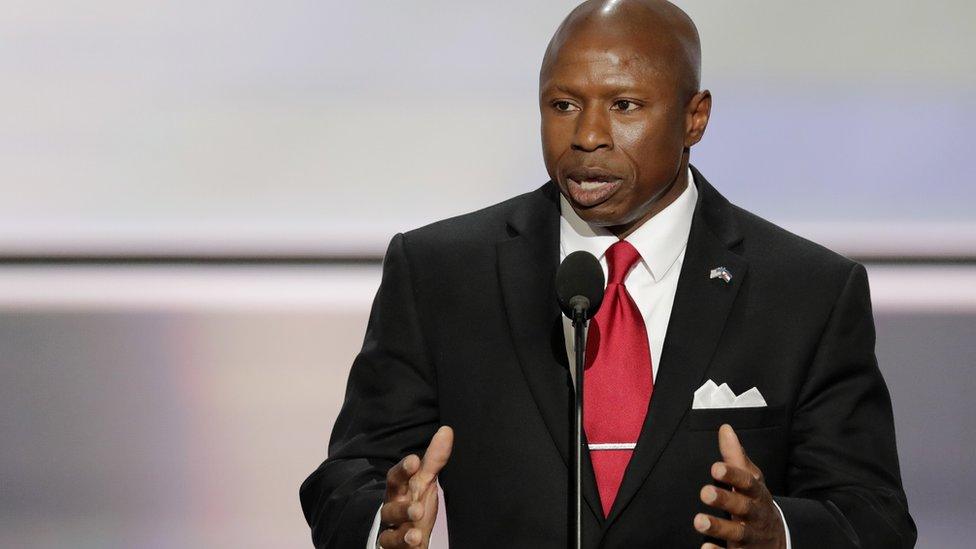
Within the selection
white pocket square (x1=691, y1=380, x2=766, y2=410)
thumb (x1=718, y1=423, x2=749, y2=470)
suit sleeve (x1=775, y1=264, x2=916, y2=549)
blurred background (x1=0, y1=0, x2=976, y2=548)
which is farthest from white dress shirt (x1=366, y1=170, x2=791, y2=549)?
blurred background (x1=0, y1=0, x2=976, y2=548)

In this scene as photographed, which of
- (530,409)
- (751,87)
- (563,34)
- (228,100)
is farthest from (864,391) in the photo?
(228,100)

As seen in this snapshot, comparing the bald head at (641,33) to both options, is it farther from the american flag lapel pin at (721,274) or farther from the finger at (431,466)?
the finger at (431,466)

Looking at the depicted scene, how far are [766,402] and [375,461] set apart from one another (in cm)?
52

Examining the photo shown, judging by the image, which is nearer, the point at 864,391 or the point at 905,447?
the point at 864,391

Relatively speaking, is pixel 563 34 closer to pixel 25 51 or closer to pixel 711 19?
pixel 711 19

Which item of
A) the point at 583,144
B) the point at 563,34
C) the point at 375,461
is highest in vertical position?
the point at 563,34

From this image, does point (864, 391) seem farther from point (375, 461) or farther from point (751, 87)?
point (751, 87)

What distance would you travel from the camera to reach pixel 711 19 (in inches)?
109

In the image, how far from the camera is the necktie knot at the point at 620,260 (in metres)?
1.83

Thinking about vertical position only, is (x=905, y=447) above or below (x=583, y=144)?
below

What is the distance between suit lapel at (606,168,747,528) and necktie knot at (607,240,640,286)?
7 cm

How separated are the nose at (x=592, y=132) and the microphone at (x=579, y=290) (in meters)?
0.29

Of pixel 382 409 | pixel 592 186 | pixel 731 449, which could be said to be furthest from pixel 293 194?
pixel 731 449

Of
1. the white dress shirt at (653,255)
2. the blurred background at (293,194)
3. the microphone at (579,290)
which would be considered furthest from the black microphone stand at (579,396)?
the blurred background at (293,194)
